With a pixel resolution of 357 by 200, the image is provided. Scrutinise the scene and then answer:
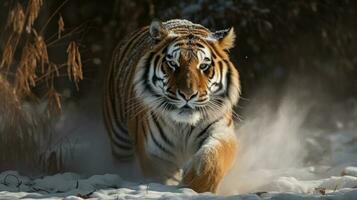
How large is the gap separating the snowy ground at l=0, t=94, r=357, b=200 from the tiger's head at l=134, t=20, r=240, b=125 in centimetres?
58

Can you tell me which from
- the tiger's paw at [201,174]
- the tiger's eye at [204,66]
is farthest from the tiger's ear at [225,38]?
the tiger's paw at [201,174]

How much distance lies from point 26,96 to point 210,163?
1.75 m

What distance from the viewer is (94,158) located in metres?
7.27

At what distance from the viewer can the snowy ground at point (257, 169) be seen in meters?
5.16

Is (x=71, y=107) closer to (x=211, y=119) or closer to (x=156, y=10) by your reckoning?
(x=156, y=10)

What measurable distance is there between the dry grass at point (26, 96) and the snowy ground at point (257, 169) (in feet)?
1.13

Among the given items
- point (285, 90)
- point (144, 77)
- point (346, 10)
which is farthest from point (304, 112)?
point (144, 77)

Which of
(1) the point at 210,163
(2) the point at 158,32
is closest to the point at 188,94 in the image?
(1) the point at 210,163

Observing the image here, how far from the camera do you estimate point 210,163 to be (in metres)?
5.64

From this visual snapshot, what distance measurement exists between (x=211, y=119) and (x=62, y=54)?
129 inches

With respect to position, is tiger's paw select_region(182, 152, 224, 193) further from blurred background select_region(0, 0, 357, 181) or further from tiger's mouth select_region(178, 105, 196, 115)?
blurred background select_region(0, 0, 357, 181)

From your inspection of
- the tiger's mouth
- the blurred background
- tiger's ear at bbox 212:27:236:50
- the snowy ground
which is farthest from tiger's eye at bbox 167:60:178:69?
the blurred background

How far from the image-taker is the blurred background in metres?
8.62

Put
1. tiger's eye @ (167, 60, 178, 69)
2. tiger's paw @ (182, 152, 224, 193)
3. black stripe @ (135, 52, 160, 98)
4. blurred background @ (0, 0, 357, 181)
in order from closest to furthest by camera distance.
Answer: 1. tiger's paw @ (182, 152, 224, 193)
2. tiger's eye @ (167, 60, 178, 69)
3. black stripe @ (135, 52, 160, 98)
4. blurred background @ (0, 0, 357, 181)
